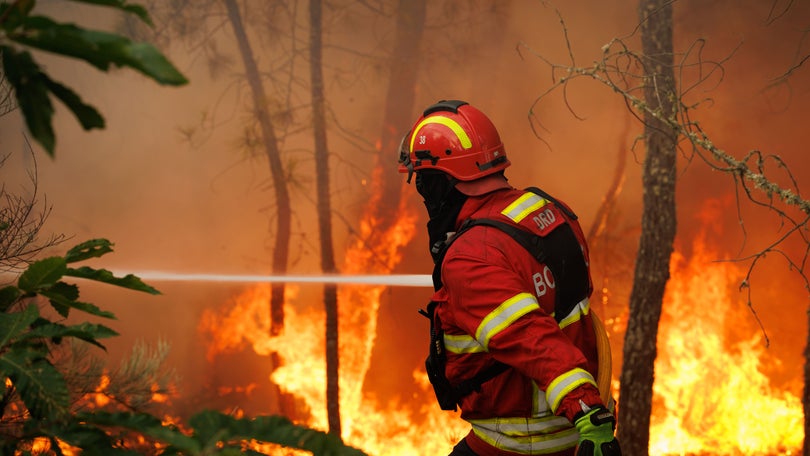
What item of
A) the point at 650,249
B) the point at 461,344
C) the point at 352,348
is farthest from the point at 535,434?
the point at 352,348

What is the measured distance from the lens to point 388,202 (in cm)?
626

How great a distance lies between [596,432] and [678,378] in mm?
3992

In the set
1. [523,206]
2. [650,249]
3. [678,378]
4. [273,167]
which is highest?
[273,167]

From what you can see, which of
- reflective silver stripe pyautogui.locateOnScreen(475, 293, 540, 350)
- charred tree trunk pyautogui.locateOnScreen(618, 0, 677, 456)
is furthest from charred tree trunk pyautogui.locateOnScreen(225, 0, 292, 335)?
reflective silver stripe pyautogui.locateOnScreen(475, 293, 540, 350)

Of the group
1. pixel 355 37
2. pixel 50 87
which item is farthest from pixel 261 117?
pixel 50 87

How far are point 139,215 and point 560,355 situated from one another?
5.41 metres

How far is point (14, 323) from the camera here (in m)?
1.12

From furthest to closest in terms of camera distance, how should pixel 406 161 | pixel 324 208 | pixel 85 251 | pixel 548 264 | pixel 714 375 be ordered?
pixel 324 208 < pixel 714 375 < pixel 406 161 < pixel 548 264 < pixel 85 251

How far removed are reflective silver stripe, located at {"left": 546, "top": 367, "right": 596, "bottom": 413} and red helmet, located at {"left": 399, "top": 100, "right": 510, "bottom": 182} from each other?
2.87 ft

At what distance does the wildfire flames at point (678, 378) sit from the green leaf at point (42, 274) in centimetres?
488

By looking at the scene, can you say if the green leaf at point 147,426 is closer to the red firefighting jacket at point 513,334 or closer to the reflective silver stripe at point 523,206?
the red firefighting jacket at point 513,334

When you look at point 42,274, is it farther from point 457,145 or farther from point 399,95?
point 399,95

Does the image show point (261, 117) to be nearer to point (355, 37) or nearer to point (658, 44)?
point (355, 37)

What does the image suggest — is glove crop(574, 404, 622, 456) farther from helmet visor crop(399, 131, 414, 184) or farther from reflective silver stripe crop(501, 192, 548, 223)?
helmet visor crop(399, 131, 414, 184)
